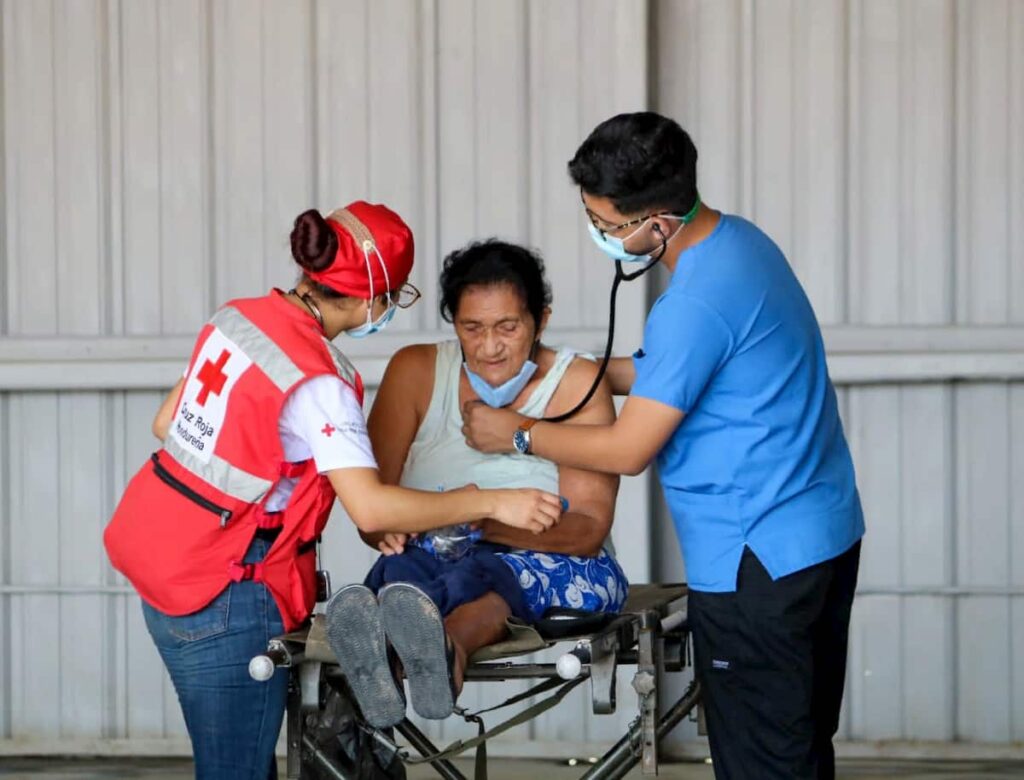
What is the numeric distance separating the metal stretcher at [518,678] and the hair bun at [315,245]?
629mm

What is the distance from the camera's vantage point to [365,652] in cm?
272

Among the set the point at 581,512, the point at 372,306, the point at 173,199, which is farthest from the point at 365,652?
the point at 173,199

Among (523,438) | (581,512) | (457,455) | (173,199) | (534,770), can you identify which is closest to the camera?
(523,438)

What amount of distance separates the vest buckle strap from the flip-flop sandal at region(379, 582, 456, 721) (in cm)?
21

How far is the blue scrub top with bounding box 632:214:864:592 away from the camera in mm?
2592

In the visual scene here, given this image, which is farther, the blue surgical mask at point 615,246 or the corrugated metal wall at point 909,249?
the corrugated metal wall at point 909,249

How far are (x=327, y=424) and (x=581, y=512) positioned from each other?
32.2 inches

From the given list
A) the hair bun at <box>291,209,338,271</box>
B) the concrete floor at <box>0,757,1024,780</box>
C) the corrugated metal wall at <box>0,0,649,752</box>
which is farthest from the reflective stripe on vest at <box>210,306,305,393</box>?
the concrete floor at <box>0,757,1024,780</box>

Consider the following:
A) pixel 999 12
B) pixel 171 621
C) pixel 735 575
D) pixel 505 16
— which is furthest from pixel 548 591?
pixel 999 12

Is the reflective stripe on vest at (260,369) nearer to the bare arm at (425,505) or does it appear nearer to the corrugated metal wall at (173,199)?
the bare arm at (425,505)

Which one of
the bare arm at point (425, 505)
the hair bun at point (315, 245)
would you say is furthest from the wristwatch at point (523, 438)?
the hair bun at point (315, 245)

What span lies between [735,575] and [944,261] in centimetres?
233

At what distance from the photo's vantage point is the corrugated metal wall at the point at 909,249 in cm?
468

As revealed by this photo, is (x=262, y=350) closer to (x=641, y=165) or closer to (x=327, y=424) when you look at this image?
(x=327, y=424)
